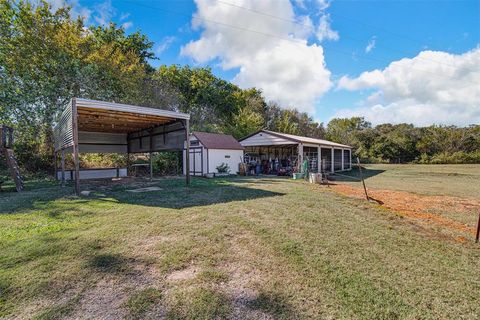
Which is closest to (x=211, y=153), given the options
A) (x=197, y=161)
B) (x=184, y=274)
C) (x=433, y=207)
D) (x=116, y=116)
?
(x=197, y=161)

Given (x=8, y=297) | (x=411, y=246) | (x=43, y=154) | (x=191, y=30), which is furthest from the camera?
(x=43, y=154)

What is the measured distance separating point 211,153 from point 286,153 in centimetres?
933

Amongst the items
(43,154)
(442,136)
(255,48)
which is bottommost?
(43,154)

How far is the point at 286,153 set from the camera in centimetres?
2206

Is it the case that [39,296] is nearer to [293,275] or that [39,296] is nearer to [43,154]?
[293,275]

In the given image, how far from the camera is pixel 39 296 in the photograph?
226 cm

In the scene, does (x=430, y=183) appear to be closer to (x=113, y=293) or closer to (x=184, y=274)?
(x=184, y=274)

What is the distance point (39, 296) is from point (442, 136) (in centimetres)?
4031

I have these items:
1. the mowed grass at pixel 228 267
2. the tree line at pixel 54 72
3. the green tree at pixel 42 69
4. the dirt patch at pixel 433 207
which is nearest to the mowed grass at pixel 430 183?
the dirt patch at pixel 433 207

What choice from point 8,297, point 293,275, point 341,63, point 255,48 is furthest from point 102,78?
point 293,275

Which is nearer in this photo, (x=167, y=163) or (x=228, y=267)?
(x=228, y=267)

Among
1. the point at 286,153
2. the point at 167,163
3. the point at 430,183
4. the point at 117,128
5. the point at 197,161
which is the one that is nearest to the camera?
the point at 430,183

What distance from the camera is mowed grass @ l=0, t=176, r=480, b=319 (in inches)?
84.6

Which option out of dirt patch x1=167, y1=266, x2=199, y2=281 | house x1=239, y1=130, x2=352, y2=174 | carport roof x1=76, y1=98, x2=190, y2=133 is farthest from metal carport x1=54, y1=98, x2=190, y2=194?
house x1=239, y1=130, x2=352, y2=174
